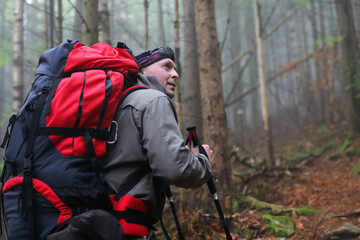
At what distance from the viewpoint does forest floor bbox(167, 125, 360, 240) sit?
4.58 metres

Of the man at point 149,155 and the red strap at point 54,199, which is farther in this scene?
the man at point 149,155

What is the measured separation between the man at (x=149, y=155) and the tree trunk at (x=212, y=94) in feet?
10.7

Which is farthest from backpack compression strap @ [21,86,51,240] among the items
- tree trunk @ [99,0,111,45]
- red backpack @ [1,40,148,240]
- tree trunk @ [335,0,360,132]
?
tree trunk @ [335,0,360,132]

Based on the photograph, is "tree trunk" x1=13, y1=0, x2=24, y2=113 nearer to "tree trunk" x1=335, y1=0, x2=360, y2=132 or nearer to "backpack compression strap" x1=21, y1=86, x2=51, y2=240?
"backpack compression strap" x1=21, y1=86, x2=51, y2=240

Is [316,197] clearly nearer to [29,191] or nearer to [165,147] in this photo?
[165,147]

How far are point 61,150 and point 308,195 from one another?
6611 millimetres

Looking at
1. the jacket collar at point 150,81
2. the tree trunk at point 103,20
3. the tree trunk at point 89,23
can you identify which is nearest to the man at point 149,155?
the jacket collar at point 150,81

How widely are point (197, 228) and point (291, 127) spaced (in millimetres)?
16060

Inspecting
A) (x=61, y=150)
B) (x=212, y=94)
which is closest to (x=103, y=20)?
(x=212, y=94)

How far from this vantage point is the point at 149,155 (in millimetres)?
1991

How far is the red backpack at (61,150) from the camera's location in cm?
181

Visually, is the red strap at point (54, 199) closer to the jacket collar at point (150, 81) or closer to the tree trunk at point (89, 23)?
the jacket collar at point (150, 81)

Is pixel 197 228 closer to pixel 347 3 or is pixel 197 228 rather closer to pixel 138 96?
pixel 138 96

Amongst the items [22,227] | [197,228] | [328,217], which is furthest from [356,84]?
[22,227]
